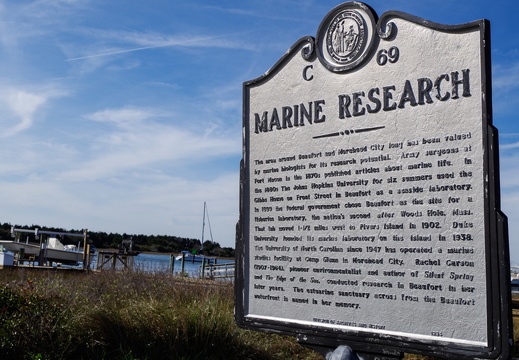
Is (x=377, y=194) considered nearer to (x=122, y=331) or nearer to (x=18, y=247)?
(x=122, y=331)

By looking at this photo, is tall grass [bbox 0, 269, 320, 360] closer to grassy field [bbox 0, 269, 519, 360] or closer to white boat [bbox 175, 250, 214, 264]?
grassy field [bbox 0, 269, 519, 360]

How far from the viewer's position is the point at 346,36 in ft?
17.7

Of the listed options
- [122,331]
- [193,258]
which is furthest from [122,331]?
[193,258]

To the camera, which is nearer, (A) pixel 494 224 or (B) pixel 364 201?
(A) pixel 494 224

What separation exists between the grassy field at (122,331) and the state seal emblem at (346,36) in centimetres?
451

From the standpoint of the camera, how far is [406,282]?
4.73 m

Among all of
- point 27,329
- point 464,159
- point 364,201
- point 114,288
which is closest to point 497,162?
point 464,159

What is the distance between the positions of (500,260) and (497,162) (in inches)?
28.2

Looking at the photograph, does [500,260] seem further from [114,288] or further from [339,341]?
[114,288]

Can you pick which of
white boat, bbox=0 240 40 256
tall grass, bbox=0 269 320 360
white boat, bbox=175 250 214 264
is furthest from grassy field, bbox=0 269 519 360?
white boat, bbox=0 240 40 256

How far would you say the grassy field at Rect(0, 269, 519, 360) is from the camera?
766 centimetres

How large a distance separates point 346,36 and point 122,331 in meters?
5.38

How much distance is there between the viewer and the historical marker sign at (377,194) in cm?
446

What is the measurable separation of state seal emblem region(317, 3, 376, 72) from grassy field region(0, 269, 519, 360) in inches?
178
